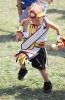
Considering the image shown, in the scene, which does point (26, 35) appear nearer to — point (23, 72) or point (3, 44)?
point (23, 72)

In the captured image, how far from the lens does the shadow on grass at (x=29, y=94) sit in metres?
5.23

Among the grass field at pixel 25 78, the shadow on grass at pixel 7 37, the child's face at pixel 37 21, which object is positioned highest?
the child's face at pixel 37 21

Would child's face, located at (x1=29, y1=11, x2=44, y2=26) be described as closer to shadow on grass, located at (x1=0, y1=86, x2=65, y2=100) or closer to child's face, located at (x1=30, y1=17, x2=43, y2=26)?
child's face, located at (x1=30, y1=17, x2=43, y2=26)

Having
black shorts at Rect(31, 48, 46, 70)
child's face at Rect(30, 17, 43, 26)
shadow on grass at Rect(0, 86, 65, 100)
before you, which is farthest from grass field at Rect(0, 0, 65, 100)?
child's face at Rect(30, 17, 43, 26)

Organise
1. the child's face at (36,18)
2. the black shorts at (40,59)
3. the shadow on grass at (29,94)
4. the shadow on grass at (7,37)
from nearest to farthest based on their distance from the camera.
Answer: the child's face at (36,18), the black shorts at (40,59), the shadow on grass at (29,94), the shadow on grass at (7,37)

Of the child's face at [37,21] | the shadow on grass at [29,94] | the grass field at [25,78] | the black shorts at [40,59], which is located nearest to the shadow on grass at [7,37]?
the grass field at [25,78]

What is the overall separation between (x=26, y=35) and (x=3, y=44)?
10.1 feet

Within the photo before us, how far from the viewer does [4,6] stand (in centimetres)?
1201

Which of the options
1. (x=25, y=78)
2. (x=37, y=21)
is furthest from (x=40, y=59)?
(x=25, y=78)

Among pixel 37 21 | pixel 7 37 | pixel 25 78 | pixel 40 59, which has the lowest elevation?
pixel 7 37

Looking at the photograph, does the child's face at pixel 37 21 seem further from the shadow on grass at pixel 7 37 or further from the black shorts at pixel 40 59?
the shadow on grass at pixel 7 37

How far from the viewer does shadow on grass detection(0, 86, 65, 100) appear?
206 inches

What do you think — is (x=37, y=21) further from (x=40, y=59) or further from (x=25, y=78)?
(x=25, y=78)

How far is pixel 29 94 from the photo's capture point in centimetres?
534
